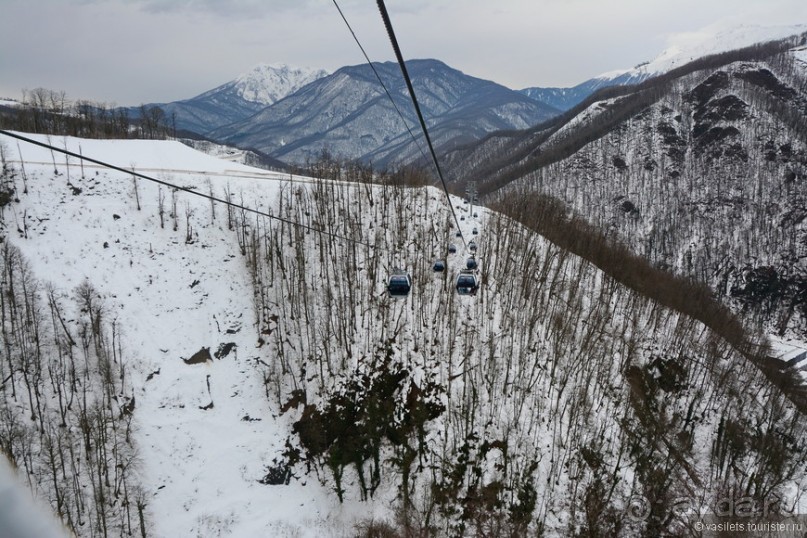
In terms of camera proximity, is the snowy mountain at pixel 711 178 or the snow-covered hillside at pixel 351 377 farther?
the snowy mountain at pixel 711 178

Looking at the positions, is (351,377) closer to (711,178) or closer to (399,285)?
(399,285)

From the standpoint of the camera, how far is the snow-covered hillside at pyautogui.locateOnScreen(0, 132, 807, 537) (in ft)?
121

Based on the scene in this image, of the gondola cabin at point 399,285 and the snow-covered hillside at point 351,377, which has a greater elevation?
the gondola cabin at point 399,285

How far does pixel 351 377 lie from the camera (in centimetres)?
4397

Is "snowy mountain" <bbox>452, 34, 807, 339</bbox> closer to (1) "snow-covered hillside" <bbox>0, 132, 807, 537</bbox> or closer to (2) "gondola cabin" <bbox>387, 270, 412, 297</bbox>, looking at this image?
(1) "snow-covered hillside" <bbox>0, 132, 807, 537</bbox>

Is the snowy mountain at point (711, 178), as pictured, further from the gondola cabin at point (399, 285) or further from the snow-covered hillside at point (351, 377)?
the gondola cabin at point (399, 285)

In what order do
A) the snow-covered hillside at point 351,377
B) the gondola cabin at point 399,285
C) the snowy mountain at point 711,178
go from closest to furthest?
the gondola cabin at point 399,285 → the snow-covered hillside at point 351,377 → the snowy mountain at point 711,178

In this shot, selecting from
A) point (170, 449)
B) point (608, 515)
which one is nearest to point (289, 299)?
point (170, 449)

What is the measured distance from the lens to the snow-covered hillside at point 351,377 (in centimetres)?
3703

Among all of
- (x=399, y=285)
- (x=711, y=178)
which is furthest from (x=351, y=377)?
(x=711, y=178)

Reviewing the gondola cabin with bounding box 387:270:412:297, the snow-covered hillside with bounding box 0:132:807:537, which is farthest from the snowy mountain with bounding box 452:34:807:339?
the gondola cabin with bounding box 387:270:412:297

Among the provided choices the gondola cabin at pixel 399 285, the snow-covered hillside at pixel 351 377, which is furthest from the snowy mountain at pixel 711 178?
the gondola cabin at pixel 399 285

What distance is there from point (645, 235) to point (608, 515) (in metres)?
111

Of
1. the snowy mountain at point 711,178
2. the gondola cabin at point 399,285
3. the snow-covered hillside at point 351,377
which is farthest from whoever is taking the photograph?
the snowy mountain at point 711,178
